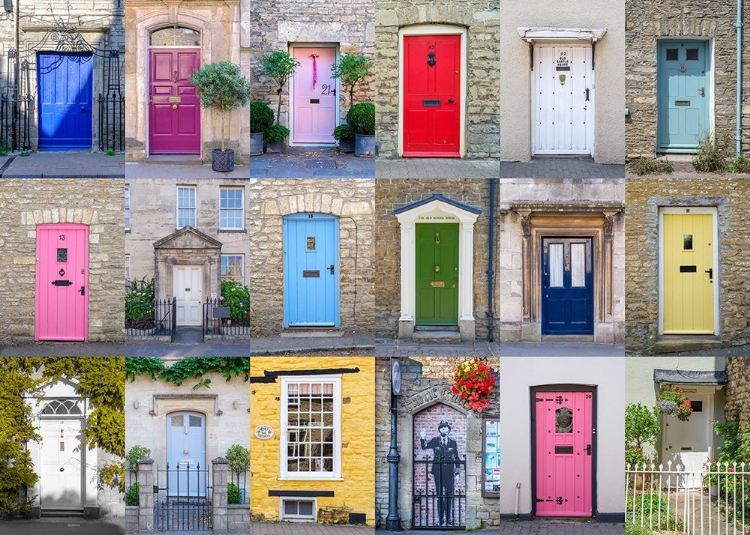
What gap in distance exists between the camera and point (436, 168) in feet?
47.5

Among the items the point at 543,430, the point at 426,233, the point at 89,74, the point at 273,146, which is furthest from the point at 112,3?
the point at 543,430

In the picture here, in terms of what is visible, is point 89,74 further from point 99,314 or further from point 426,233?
point 426,233

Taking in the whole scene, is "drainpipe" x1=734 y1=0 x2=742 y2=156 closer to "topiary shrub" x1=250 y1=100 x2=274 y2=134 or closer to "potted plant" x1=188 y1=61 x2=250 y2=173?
"topiary shrub" x1=250 y1=100 x2=274 y2=134

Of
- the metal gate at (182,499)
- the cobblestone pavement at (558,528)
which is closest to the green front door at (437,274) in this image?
the cobblestone pavement at (558,528)

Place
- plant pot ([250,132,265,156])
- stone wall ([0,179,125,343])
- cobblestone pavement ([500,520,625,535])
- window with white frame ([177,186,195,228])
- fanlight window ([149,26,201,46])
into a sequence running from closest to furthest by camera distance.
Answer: cobblestone pavement ([500,520,625,535]) → window with white frame ([177,186,195,228]) → stone wall ([0,179,125,343]) → plant pot ([250,132,265,156]) → fanlight window ([149,26,201,46])

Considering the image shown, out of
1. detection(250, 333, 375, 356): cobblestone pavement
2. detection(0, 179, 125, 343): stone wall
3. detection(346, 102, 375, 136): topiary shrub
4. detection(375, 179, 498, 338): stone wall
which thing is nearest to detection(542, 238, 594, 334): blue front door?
detection(375, 179, 498, 338): stone wall

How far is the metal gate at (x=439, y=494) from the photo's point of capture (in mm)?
13852

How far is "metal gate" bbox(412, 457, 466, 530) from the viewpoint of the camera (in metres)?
13.9

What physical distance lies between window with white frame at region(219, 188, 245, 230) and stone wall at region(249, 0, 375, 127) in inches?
63.4

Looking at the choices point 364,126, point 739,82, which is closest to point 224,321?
point 364,126

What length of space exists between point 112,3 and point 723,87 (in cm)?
758

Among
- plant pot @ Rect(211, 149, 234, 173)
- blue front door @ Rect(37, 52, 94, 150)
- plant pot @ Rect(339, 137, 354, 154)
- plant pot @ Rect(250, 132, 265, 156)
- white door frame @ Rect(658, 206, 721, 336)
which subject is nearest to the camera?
white door frame @ Rect(658, 206, 721, 336)

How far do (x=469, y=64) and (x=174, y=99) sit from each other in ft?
12.1

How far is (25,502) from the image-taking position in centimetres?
1472
